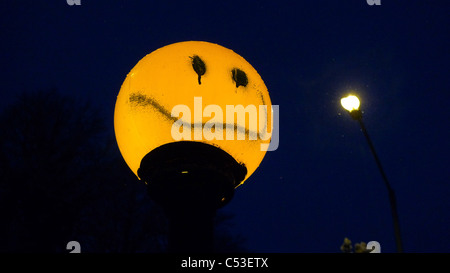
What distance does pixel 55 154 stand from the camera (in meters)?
12.3

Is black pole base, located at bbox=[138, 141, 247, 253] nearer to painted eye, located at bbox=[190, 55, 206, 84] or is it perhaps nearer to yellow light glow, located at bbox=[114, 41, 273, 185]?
yellow light glow, located at bbox=[114, 41, 273, 185]

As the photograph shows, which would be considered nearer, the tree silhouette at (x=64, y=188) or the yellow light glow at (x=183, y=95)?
the yellow light glow at (x=183, y=95)

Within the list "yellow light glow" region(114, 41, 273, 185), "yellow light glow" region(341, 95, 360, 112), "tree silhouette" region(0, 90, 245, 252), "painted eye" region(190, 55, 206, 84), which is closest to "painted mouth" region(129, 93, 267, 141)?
"yellow light glow" region(114, 41, 273, 185)

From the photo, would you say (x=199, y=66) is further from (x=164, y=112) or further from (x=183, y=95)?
(x=164, y=112)

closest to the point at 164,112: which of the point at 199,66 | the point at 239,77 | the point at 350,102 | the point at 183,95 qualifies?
the point at 183,95

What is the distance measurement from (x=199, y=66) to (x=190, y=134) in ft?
1.12

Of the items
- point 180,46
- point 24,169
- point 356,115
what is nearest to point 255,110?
point 180,46

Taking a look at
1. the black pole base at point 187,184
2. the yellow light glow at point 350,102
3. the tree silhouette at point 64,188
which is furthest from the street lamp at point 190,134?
the tree silhouette at point 64,188

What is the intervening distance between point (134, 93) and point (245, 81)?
1.81 ft

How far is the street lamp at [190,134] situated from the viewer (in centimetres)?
189

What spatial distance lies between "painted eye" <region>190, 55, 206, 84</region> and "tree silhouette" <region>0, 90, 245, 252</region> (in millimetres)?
9879

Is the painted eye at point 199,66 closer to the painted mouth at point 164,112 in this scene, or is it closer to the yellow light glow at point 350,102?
the painted mouth at point 164,112

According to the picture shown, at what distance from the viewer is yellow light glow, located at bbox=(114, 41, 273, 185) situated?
6.24 feet
